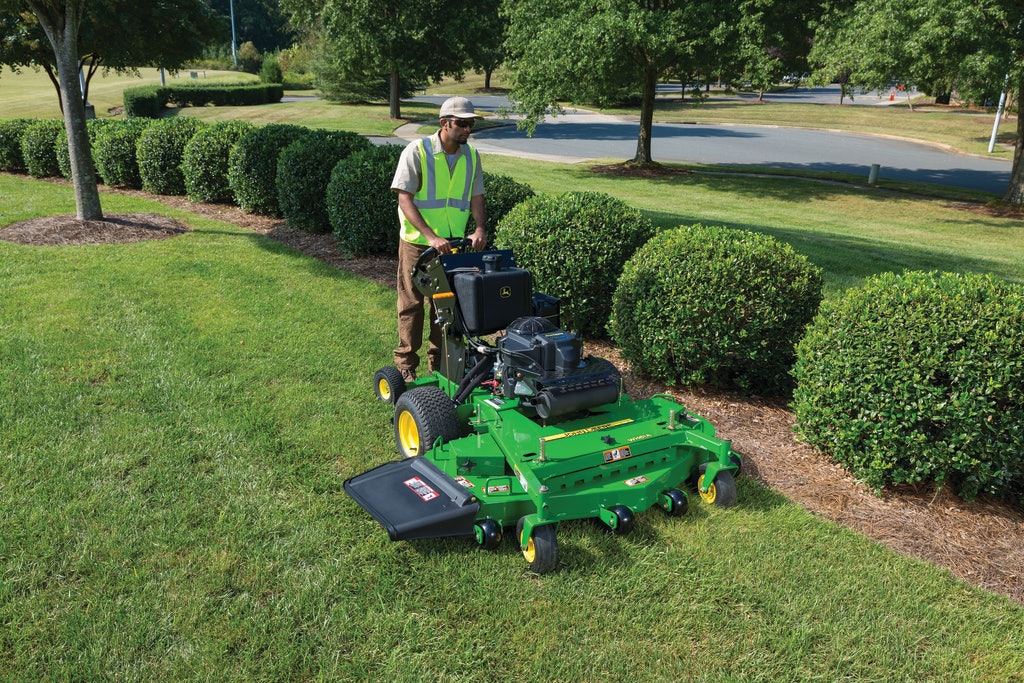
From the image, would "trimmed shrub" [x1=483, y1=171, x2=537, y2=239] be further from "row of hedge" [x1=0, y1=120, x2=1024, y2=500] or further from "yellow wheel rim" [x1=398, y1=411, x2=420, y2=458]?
"yellow wheel rim" [x1=398, y1=411, x2=420, y2=458]

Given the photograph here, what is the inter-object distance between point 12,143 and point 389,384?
52.5ft

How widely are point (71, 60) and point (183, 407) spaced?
739cm

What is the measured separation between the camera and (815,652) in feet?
11.2

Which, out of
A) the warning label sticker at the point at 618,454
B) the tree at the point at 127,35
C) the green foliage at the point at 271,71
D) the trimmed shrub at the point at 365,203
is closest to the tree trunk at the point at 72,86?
the trimmed shrub at the point at 365,203

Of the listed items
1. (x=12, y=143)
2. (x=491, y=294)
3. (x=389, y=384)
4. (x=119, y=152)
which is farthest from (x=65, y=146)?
(x=491, y=294)

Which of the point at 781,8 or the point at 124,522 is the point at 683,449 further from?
the point at 781,8

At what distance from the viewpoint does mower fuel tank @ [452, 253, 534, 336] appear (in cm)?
478

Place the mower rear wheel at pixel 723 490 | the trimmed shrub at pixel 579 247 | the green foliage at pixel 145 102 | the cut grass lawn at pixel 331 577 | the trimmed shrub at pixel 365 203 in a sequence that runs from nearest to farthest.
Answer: the cut grass lawn at pixel 331 577, the mower rear wheel at pixel 723 490, the trimmed shrub at pixel 579 247, the trimmed shrub at pixel 365 203, the green foliage at pixel 145 102

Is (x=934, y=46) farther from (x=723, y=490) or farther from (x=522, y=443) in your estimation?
(x=522, y=443)

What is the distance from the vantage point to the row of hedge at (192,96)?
130 feet

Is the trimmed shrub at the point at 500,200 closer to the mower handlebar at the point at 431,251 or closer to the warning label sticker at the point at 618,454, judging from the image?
the mower handlebar at the point at 431,251

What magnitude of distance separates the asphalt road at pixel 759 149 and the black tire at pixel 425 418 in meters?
21.3

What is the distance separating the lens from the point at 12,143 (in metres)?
16.7

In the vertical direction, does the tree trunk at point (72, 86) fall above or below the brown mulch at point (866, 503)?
above
